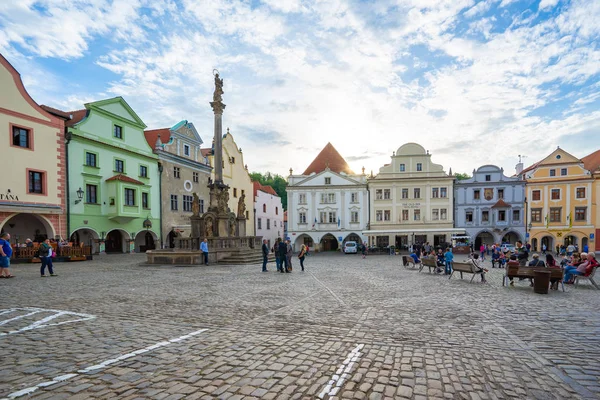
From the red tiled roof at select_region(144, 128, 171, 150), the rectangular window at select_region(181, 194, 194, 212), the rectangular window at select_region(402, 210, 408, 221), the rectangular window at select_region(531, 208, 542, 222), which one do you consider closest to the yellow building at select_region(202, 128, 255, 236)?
the rectangular window at select_region(181, 194, 194, 212)

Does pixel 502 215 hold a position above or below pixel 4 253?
below

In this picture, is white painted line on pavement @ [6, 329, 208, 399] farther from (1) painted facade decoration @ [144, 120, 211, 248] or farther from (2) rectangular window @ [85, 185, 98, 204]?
(1) painted facade decoration @ [144, 120, 211, 248]

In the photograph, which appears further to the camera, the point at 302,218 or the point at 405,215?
the point at 302,218

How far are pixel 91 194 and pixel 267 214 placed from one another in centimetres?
2795

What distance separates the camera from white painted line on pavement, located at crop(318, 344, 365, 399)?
3688 mm

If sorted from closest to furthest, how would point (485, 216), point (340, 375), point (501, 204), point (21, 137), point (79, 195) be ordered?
point (340, 375), point (21, 137), point (79, 195), point (501, 204), point (485, 216)

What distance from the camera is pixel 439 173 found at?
4034cm

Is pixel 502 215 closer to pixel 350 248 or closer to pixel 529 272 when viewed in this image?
pixel 350 248

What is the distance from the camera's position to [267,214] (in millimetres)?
51781

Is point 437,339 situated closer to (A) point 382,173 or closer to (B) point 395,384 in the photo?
(B) point 395,384

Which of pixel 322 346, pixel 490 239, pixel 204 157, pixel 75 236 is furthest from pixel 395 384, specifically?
pixel 490 239

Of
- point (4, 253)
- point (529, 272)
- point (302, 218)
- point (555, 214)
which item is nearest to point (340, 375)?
point (529, 272)

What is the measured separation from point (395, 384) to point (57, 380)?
393cm

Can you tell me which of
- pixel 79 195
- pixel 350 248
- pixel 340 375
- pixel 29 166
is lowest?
pixel 350 248
